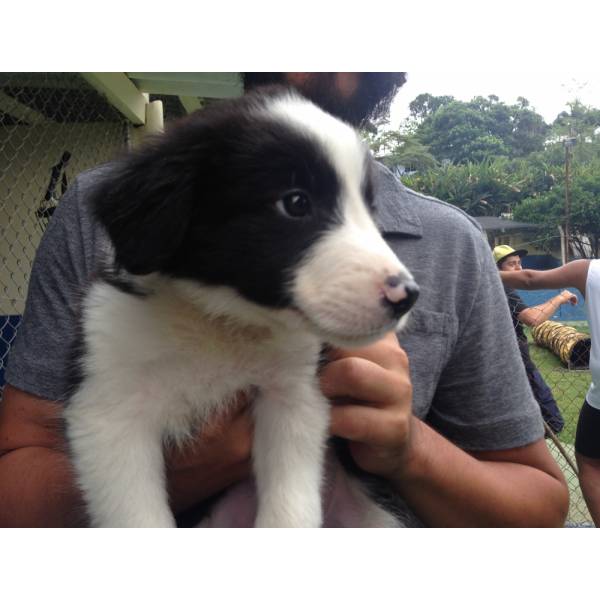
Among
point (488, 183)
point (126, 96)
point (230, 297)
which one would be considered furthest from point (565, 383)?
point (126, 96)

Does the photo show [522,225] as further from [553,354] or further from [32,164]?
[32,164]

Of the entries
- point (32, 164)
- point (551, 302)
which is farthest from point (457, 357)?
point (32, 164)

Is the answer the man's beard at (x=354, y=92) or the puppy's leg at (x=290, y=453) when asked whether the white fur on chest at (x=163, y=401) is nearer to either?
the puppy's leg at (x=290, y=453)

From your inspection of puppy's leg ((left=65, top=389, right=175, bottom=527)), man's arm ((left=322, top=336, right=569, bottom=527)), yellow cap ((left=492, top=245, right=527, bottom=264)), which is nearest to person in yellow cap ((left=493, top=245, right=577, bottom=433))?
yellow cap ((left=492, top=245, right=527, bottom=264))

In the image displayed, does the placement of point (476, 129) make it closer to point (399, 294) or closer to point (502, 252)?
point (502, 252)
